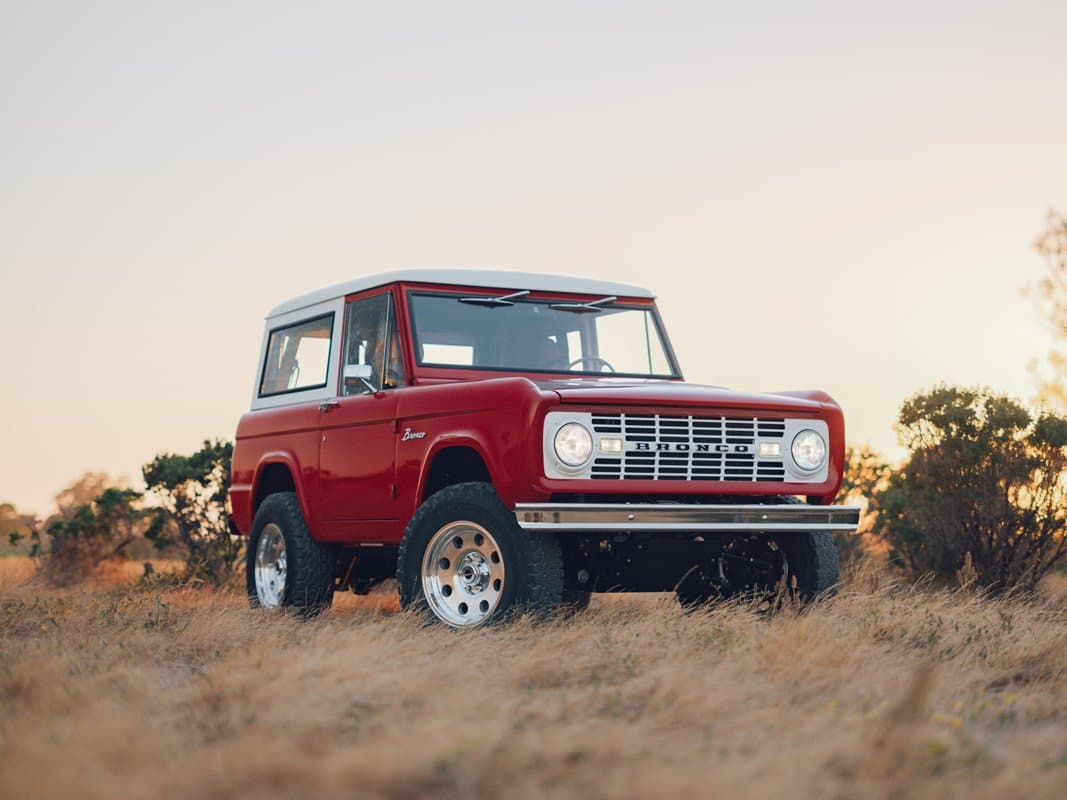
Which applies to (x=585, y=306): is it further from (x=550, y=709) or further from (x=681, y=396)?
(x=550, y=709)

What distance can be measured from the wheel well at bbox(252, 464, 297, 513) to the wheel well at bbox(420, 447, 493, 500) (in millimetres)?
2086

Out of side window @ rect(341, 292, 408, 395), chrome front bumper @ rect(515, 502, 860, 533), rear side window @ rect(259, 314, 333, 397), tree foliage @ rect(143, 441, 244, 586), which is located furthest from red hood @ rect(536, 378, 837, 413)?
tree foliage @ rect(143, 441, 244, 586)

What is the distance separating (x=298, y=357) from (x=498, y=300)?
1958 mm

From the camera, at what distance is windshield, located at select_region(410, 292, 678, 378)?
30.5 feet

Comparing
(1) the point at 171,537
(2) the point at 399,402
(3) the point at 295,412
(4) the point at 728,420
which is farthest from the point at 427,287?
(1) the point at 171,537

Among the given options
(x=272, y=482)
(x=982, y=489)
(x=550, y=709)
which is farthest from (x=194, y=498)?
(x=550, y=709)

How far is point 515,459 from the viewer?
7883mm

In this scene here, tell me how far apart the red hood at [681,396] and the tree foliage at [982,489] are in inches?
224

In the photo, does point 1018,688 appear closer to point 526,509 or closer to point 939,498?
point 526,509

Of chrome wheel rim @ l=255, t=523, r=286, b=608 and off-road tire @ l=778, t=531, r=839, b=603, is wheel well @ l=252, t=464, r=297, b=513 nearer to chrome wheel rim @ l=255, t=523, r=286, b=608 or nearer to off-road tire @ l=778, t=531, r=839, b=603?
chrome wheel rim @ l=255, t=523, r=286, b=608

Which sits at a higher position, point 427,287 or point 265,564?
point 427,287

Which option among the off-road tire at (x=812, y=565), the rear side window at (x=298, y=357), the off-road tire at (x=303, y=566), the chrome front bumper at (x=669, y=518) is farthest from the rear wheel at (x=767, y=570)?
the rear side window at (x=298, y=357)

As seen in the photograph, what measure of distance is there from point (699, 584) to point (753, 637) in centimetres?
231

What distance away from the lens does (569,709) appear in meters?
5.59
